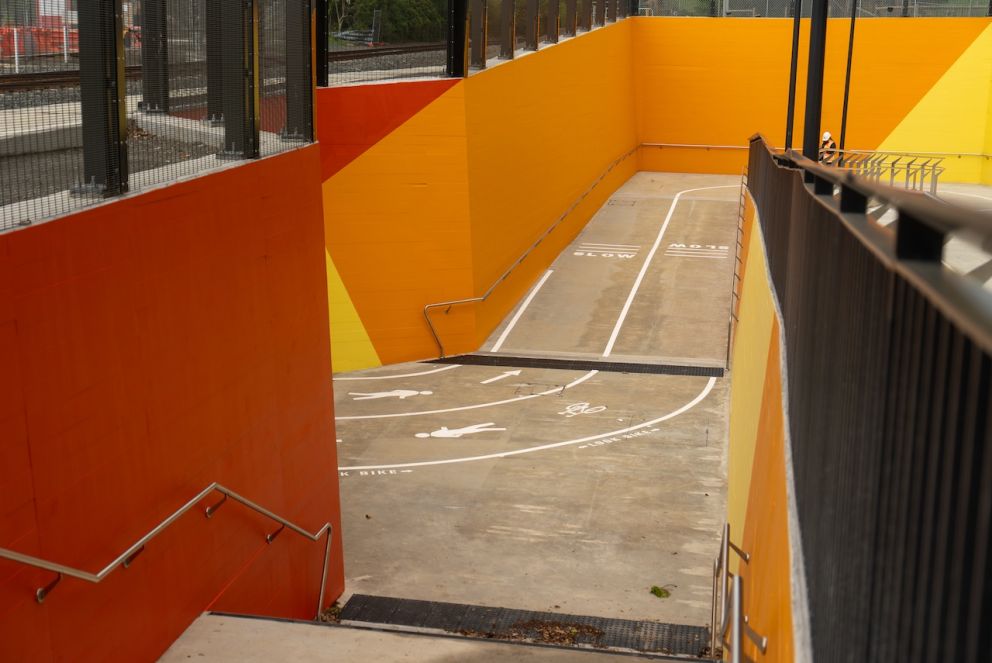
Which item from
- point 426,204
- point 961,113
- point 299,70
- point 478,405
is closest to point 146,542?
point 299,70

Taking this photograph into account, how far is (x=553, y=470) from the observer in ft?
53.6

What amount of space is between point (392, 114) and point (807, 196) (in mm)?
14152

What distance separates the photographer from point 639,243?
1216 inches

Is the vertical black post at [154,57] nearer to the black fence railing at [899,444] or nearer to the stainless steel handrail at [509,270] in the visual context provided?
the black fence railing at [899,444]

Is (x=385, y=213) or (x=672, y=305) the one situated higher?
(x=385, y=213)

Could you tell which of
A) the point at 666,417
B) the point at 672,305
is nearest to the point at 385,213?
the point at 666,417

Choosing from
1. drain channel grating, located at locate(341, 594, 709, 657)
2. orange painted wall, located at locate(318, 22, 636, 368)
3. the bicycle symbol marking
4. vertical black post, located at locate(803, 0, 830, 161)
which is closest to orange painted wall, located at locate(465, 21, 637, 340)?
orange painted wall, located at locate(318, 22, 636, 368)

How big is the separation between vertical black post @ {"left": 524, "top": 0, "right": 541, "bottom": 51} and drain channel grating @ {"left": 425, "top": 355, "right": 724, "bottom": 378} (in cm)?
845

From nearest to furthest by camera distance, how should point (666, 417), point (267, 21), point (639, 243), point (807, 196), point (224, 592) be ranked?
point (807, 196)
point (224, 592)
point (267, 21)
point (666, 417)
point (639, 243)

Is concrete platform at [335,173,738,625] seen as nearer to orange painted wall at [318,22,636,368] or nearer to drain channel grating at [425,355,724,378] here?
drain channel grating at [425,355,724,378]

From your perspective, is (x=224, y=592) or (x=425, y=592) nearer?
(x=224, y=592)

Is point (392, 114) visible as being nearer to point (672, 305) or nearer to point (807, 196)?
point (672, 305)

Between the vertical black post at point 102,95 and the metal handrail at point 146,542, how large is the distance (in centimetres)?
218

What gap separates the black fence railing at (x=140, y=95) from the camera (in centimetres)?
682
